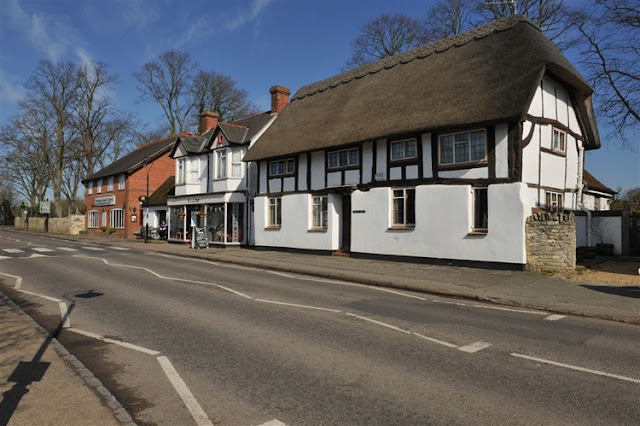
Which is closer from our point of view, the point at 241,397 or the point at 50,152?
the point at 241,397

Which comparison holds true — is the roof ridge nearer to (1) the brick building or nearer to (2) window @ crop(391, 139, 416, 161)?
(2) window @ crop(391, 139, 416, 161)

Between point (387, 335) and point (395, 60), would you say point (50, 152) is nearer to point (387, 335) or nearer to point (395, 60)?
point (395, 60)

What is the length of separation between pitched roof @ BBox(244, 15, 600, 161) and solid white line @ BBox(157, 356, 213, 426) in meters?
13.2

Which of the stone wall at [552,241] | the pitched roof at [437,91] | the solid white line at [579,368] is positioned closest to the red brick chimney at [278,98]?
the pitched roof at [437,91]

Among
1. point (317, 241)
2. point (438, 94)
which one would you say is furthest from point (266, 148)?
point (438, 94)

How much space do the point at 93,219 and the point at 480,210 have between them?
43272 mm

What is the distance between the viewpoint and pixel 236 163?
2691 cm

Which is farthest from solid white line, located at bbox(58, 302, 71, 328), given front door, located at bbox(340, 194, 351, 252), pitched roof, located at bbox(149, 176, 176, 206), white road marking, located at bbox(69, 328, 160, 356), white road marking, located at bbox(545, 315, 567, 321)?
pitched roof, located at bbox(149, 176, 176, 206)

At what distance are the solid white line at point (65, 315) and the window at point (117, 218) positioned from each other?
3304 cm

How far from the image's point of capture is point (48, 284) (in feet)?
41.2

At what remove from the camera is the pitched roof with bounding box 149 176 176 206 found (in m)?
34.8

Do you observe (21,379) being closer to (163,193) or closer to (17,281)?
(17,281)

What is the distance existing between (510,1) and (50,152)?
50.8m

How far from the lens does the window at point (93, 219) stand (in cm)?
4550
